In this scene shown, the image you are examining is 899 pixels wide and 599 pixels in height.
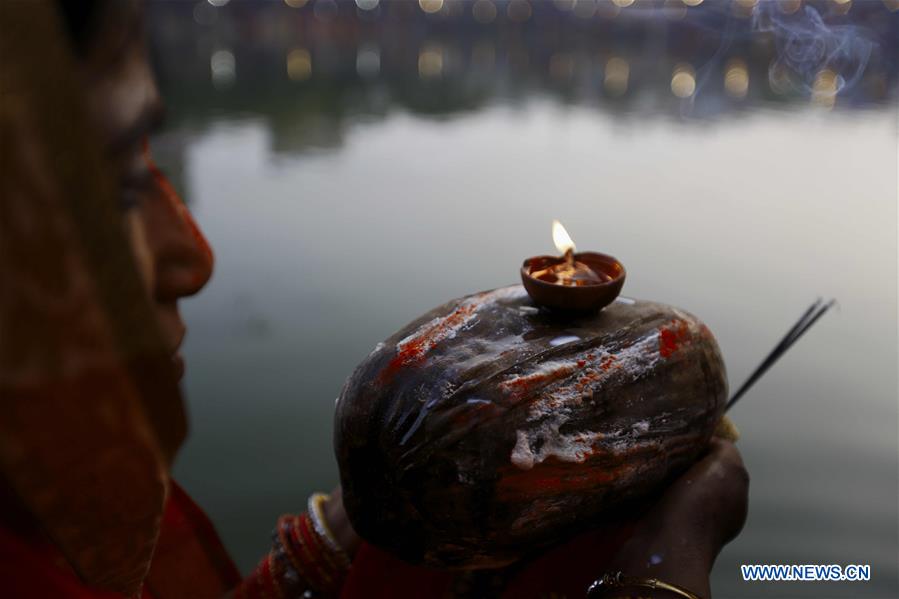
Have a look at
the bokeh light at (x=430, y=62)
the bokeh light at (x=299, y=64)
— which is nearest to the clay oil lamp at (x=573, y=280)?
the bokeh light at (x=299, y=64)

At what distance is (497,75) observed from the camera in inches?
570

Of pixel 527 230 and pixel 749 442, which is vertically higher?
pixel 527 230

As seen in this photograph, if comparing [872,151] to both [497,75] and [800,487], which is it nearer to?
[800,487]

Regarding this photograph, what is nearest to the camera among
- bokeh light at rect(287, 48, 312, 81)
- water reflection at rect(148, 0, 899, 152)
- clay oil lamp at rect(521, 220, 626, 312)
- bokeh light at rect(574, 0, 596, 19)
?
clay oil lamp at rect(521, 220, 626, 312)

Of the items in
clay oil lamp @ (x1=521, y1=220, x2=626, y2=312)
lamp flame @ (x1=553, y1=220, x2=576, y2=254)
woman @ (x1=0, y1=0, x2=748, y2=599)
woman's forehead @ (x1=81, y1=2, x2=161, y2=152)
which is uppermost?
woman's forehead @ (x1=81, y1=2, x2=161, y2=152)

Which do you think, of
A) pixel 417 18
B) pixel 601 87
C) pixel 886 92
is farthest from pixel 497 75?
pixel 417 18

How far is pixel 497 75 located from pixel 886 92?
719cm

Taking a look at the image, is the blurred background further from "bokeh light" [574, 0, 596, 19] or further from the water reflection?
"bokeh light" [574, 0, 596, 19]

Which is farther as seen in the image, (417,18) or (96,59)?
(417,18)

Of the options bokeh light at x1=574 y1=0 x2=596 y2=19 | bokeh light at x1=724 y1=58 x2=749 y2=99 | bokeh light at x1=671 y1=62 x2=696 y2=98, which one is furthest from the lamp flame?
bokeh light at x1=574 y1=0 x2=596 y2=19

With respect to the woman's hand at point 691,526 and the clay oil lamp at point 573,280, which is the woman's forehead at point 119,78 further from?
the woman's hand at point 691,526

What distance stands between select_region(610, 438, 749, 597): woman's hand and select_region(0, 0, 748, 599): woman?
77 centimetres

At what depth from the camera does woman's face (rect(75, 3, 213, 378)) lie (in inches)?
22.5

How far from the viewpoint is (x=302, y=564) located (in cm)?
152
